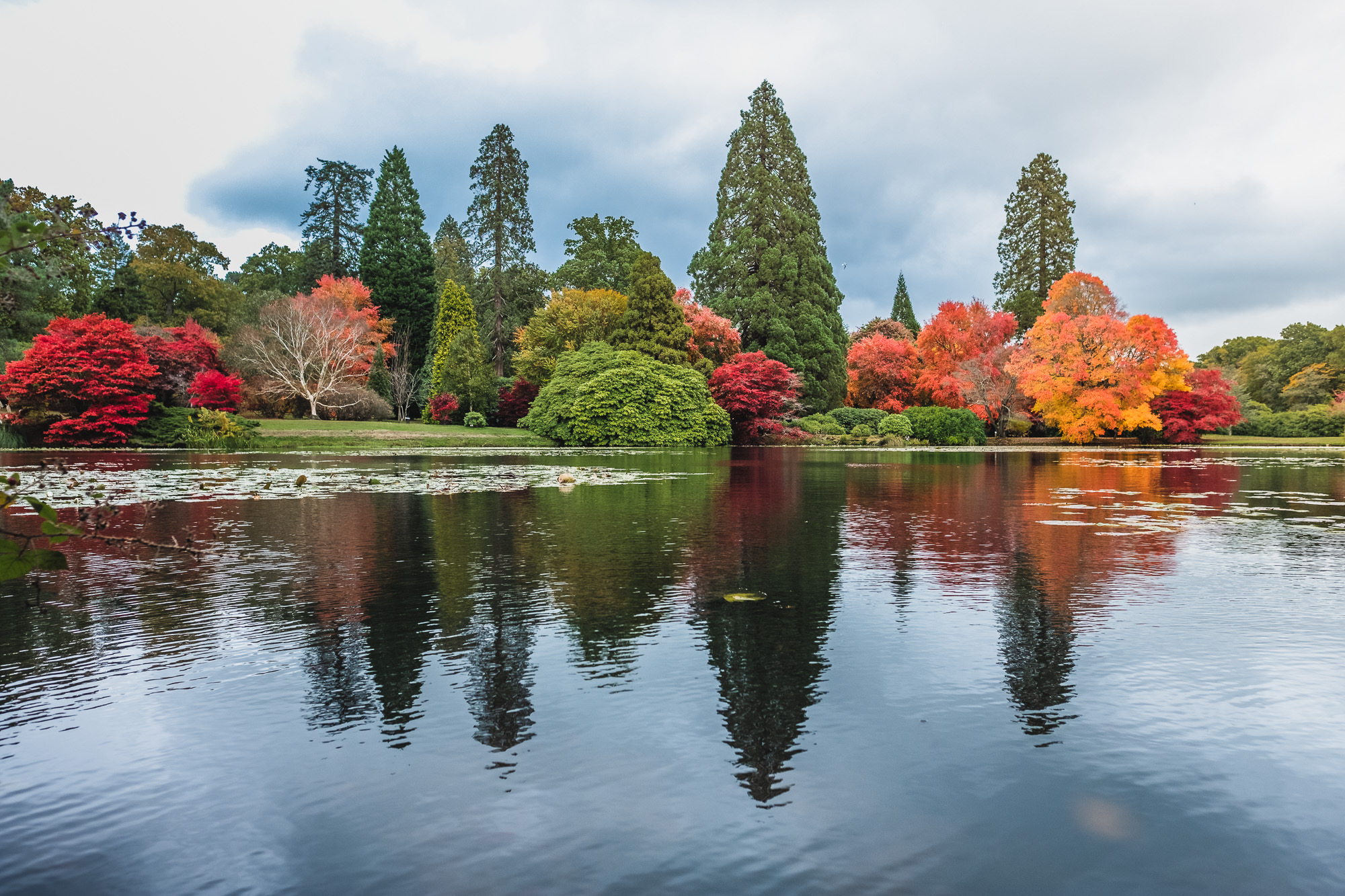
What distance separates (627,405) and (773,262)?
1351 centimetres

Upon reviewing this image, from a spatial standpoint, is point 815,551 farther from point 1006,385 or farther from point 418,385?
point 418,385

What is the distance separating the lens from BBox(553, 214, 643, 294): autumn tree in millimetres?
49656

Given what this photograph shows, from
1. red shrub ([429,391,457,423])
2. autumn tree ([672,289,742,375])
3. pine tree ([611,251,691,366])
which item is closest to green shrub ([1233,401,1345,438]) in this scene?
autumn tree ([672,289,742,375])

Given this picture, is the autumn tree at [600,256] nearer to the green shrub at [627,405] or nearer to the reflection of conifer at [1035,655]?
the green shrub at [627,405]

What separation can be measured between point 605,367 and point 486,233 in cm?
2130

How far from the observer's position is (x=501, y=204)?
2040 inches

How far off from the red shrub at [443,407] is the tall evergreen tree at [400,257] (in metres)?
10.3

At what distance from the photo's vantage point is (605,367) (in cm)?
3597

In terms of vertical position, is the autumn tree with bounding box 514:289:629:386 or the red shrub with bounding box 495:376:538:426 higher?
the autumn tree with bounding box 514:289:629:386

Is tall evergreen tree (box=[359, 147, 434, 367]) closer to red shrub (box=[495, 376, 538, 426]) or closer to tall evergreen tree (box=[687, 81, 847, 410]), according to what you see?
red shrub (box=[495, 376, 538, 426])

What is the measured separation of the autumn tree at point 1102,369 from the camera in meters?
37.5

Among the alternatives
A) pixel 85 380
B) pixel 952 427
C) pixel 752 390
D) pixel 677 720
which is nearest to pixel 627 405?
pixel 752 390

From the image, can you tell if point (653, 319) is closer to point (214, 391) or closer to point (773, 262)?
point (773, 262)

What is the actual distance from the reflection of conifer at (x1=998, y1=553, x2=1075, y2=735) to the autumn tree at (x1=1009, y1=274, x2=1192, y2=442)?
120 ft
